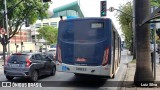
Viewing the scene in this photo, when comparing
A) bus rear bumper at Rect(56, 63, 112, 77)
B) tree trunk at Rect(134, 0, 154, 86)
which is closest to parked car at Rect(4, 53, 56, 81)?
bus rear bumper at Rect(56, 63, 112, 77)

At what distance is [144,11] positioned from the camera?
522 inches

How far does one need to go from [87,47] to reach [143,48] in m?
2.41

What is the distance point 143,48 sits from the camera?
13203 millimetres

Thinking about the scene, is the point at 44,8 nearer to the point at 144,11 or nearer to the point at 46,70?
the point at 46,70

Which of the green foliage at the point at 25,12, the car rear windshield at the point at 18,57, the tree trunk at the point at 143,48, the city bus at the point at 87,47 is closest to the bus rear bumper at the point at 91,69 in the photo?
the city bus at the point at 87,47

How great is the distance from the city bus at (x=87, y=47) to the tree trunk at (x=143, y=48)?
1.27m

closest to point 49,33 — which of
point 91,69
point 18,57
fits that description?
point 18,57

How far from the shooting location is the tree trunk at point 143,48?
43.0 feet

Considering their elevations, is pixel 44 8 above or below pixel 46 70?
above

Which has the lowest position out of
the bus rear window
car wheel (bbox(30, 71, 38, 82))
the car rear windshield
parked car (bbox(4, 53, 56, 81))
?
car wheel (bbox(30, 71, 38, 82))

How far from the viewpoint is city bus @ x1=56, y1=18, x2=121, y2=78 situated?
13.8m

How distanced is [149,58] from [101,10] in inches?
642

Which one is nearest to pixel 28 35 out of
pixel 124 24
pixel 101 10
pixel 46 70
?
pixel 124 24

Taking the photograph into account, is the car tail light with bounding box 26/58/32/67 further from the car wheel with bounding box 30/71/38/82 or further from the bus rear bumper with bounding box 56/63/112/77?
the bus rear bumper with bounding box 56/63/112/77
